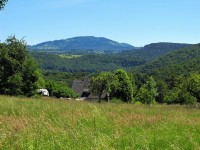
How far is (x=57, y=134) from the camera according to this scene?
6.96 metres

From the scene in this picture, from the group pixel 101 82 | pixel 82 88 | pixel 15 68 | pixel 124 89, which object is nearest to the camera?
pixel 15 68

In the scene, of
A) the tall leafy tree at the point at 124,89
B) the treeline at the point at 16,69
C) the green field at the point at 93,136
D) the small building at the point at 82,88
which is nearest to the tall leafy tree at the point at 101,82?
the treeline at the point at 16,69

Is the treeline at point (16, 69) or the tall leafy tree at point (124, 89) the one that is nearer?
the treeline at point (16, 69)

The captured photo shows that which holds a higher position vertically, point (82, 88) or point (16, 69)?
point (16, 69)

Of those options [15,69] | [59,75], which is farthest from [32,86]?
[59,75]

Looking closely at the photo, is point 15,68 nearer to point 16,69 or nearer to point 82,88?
point 16,69

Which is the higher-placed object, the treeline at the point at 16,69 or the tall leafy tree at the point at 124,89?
the treeline at the point at 16,69

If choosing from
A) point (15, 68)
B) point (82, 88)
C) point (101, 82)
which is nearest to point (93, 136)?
point (15, 68)

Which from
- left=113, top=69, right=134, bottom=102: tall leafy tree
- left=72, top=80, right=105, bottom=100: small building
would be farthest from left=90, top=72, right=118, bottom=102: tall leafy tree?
left=72, top=80, right=105, bottom=100: small building

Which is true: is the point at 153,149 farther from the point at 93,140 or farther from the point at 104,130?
the point at 104,130

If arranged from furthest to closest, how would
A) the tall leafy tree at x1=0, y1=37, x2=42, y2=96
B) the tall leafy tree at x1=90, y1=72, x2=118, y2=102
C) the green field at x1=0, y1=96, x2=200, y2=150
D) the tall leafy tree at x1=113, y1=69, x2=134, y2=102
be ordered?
Answer: the tall leafy tree at x1=113, y1=69, x2=134, y2=102
the tall leafy tree at x1=90, y1=72, x2=118, y2=102
the tall leafy tree at x1=0, y1=37, x2=42, y2=96
the green field at x1=0, y1=96, x2=200, y2=150

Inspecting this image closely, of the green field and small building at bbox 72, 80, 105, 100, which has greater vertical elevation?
the green field

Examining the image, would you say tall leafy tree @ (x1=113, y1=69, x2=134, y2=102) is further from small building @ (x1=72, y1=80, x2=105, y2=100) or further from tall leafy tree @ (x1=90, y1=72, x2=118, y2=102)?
tall leafy tree @ (x1=90, y1=72, x2=118, y2=102)

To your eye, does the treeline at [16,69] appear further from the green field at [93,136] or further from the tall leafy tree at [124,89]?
the tall leafy tree at [124,89]
